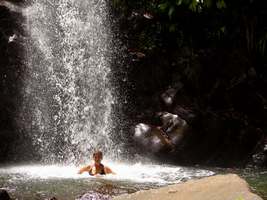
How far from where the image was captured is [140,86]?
15.6 m

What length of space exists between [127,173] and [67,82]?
488 cm

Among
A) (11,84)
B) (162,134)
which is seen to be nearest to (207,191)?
(162,134)

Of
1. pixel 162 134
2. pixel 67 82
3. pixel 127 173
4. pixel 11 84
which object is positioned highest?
pixel 67 82

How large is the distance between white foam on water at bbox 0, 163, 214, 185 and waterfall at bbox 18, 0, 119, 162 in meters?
1.46

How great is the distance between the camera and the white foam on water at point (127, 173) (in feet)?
34.9

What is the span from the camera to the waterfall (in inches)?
576

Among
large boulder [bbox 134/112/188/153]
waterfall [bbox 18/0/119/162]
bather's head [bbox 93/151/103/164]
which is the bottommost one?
bather's head [bbox 93/151/103/164]

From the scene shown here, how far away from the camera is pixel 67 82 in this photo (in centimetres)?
1543


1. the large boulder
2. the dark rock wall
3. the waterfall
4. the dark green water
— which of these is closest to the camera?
the dark green water

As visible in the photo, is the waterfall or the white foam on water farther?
the waterfall

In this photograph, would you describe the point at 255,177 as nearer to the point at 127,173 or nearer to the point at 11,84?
the point at 127,173

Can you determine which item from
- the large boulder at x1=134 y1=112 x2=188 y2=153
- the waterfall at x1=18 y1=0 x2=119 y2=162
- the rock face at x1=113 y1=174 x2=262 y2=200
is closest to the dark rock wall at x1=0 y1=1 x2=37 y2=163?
the waterfall at x1=18 y1=0 x2=119 y2=162

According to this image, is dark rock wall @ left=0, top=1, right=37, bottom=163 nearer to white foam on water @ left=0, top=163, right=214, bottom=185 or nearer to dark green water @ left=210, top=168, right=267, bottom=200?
white foam on water @ left=0, top=163, right=214, bottom=185

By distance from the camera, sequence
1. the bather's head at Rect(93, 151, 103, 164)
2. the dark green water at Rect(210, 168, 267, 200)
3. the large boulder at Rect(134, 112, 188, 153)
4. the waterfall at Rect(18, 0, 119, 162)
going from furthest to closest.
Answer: the waterfall at Rect(18, 0, 119, 162) → the large boulder at Rect(134, 112, 188, 153) → the bather's head at Rect(93, 151, 103, 164) → the dark green water at Rect(210, 168, 267, 200)
